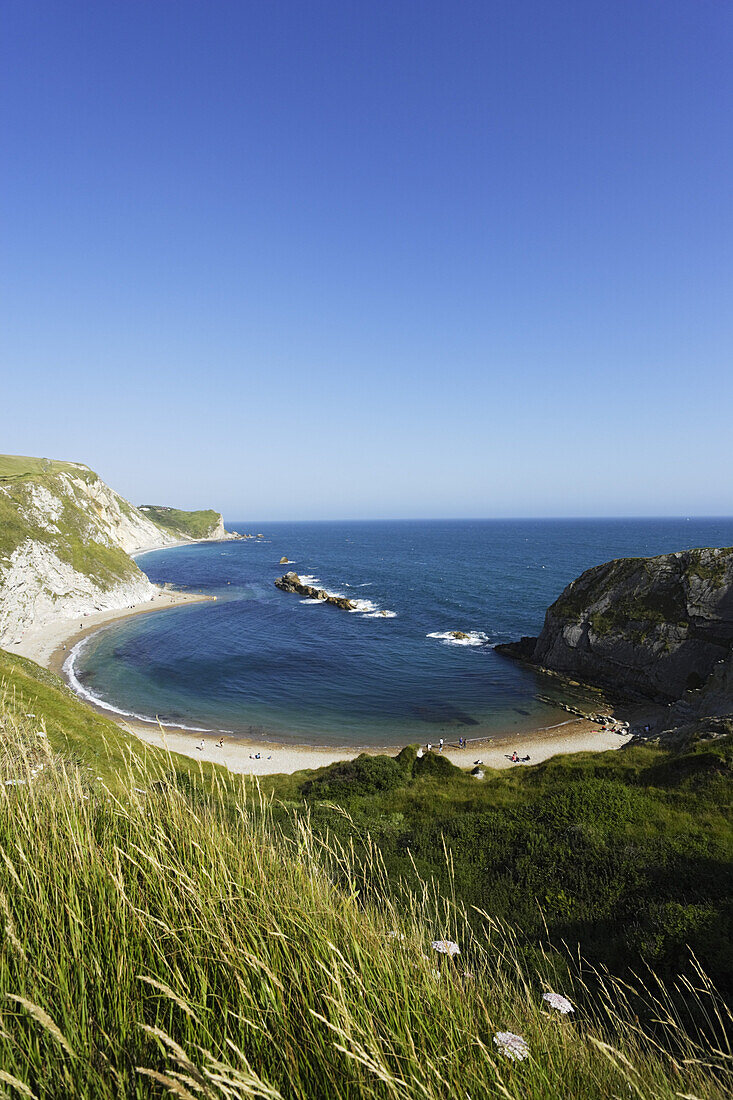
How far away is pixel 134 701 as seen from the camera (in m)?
46.7

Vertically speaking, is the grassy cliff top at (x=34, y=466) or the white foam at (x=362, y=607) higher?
the grassy cliff top at (x=34, y=466)

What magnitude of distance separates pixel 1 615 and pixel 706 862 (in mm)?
78753

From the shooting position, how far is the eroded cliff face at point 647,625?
4562 cm

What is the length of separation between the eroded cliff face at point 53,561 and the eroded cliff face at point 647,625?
67.2m

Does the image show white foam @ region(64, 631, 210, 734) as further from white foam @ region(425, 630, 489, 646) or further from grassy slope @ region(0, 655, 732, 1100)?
grassy slope @ region(0, 655, 732, 1100)

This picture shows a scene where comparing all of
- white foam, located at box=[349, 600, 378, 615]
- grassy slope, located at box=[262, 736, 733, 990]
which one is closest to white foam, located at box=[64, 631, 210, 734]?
grassy slope, located at box=[262, 736, 733, 990]

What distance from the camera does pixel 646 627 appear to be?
4959cm

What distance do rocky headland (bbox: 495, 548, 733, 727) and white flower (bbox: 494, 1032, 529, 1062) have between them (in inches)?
1803

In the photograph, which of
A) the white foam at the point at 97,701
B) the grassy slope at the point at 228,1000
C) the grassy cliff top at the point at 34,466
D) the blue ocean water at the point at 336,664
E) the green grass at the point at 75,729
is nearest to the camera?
the grassy slope at the point at 228,1000

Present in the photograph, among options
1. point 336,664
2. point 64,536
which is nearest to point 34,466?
point 64,536

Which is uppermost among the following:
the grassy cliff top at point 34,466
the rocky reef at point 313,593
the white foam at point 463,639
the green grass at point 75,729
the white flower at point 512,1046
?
the grassy cliff top at point 34,466

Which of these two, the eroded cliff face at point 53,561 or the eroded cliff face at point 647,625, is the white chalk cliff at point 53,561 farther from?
the eroded cliff face at point 647,625

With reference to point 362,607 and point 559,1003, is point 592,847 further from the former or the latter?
point 362,607

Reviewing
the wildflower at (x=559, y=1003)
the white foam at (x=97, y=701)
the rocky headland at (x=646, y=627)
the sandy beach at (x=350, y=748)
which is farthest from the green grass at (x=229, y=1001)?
the rocky headland at (x=646, y=627)
